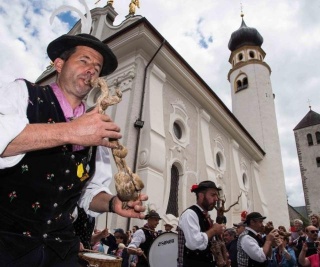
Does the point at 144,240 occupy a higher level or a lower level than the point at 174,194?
lower

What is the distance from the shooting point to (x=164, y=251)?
5473 mm

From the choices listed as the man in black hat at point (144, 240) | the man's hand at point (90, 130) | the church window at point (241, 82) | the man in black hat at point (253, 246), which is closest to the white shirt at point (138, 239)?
the man in black hat at point (144, 240)

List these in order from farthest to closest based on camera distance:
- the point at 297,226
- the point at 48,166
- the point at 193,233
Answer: the point at 297,226, the point at 193,233, the point at 48,166

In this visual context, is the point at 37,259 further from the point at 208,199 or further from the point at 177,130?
the point at 177,130

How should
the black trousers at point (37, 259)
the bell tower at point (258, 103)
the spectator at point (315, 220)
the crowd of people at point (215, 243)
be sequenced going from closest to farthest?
the black trousers at point (37, 259) → the crowd of people at point (215, 243) → the spectator at point (315, 220) → the bell tower at point (258, 103)

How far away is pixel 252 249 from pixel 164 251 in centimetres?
167

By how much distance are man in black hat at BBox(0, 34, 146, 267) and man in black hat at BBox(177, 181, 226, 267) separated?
238 cm

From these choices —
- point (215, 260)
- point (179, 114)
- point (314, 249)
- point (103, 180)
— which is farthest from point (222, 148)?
point (103, 180)

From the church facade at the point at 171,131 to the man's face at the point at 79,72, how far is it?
7001mm

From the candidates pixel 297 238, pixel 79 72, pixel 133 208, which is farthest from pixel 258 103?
pixel 133 208

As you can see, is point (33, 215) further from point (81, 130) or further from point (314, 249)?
point (314, 249)

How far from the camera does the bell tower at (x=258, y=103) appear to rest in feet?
68.5

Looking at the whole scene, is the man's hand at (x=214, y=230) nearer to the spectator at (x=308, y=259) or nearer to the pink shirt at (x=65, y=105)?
the spectator at (x=308, y=259)

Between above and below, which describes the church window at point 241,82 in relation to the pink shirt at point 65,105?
above
